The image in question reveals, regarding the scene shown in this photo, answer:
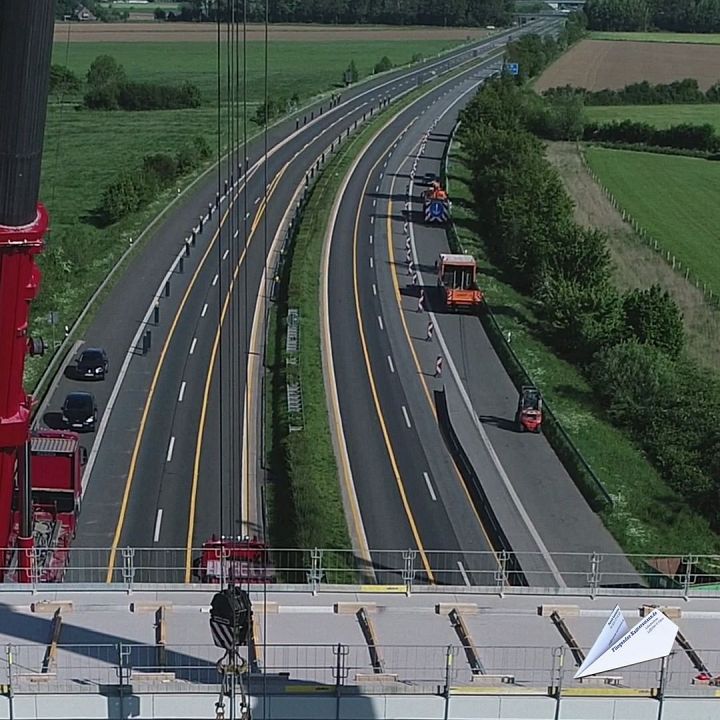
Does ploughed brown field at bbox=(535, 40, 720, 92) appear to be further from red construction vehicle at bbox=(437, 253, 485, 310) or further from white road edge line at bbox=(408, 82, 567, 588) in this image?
white road edge line at bbox=(408, 82, 567, 588)

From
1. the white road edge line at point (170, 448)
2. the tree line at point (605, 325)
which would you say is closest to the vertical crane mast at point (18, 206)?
the white road edge line at point (170, 448)

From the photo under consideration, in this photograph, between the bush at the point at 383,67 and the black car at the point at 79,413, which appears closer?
the black car at the point at 79,413

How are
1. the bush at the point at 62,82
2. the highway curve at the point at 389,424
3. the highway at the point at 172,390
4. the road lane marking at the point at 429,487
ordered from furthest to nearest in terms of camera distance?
1. the bush at the point at 62,82
2. the road lane marking at the point at 429,487
3. the highway at the point at 172,390
4. the highway curve at the point at 389,424

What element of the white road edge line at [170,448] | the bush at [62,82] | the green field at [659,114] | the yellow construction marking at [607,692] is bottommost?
the white road edge line at [170,448]

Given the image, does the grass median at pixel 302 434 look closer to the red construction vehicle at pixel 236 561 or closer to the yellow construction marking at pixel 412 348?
the yellow construction marking at pixel 412 348

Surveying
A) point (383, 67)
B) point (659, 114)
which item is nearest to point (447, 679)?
point (659, 114)

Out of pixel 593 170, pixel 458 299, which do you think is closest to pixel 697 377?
pixel 458 299

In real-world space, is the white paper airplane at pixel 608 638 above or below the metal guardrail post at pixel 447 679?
above
